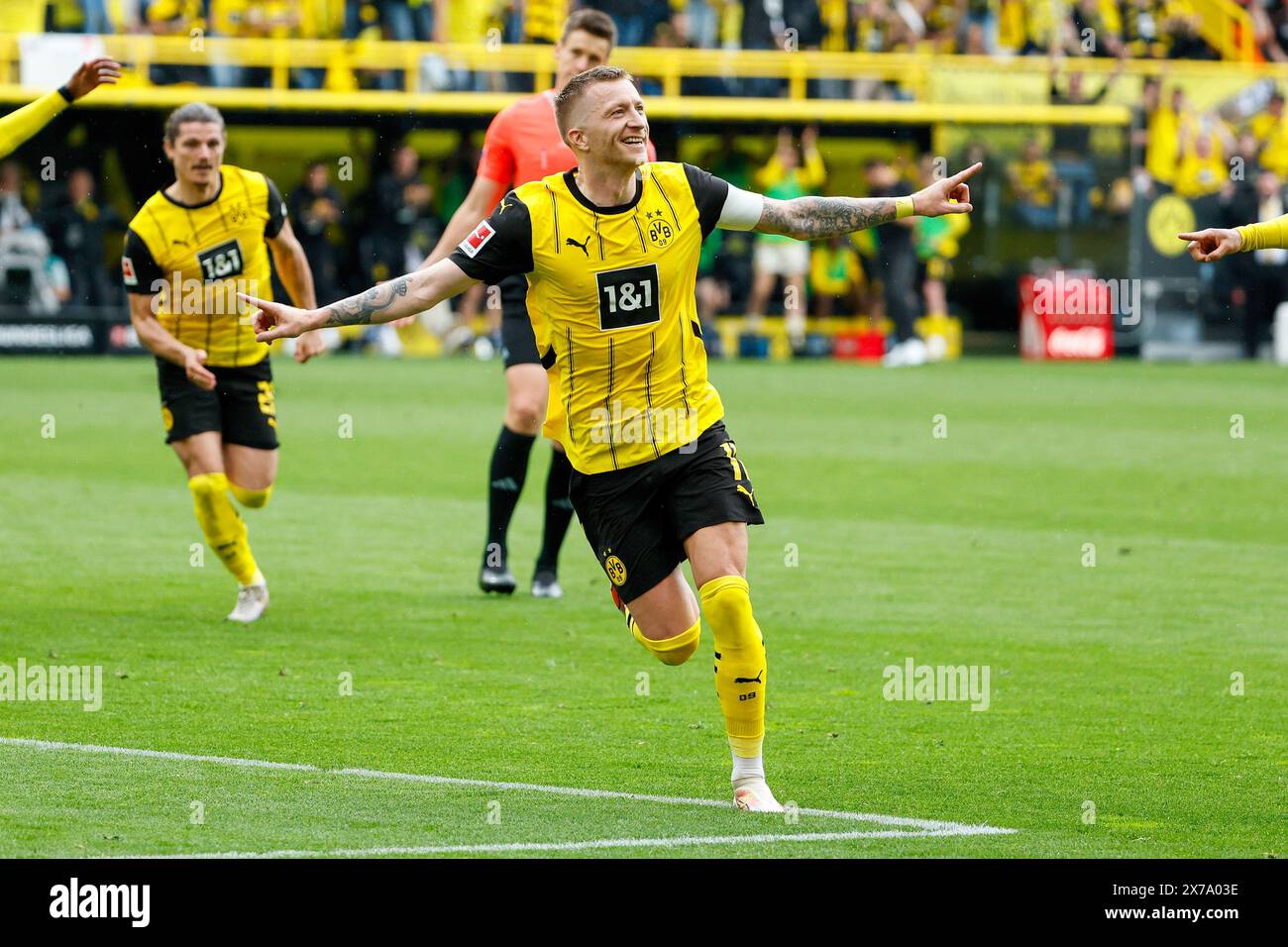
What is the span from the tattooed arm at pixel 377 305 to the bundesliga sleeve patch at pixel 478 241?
0.06 meters

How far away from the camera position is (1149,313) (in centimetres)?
3053

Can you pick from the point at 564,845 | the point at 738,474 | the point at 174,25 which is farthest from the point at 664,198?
the point at 174,25

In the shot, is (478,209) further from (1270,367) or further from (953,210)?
(1270,367)

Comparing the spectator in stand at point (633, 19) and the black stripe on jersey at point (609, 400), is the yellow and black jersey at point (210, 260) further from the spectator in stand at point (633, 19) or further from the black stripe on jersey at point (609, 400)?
the spectator in stand at point (633, 19)

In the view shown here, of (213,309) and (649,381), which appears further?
(213,309)

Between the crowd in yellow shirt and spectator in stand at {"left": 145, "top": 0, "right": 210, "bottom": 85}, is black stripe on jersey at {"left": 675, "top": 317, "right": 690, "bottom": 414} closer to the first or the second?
spectator in stand at {"left": 145, "top": 0, "right": 210, "bottom": 85}

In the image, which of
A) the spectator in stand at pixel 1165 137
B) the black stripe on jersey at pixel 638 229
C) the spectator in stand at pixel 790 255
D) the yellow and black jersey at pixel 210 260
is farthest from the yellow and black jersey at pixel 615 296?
the spectator in stand at pixel 1165 137

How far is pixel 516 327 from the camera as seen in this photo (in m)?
10.4

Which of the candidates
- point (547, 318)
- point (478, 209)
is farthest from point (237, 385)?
point (547, 318)

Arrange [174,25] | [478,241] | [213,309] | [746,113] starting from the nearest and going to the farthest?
[478,241] → [213,309] → [174,25] → [746,113]

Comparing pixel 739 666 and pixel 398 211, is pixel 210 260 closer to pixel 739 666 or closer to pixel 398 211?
pixel 739 666

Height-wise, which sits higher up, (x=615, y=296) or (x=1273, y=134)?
(x=615, y=296)

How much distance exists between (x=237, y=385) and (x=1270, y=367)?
20.0m

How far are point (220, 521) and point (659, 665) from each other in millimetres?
2275
